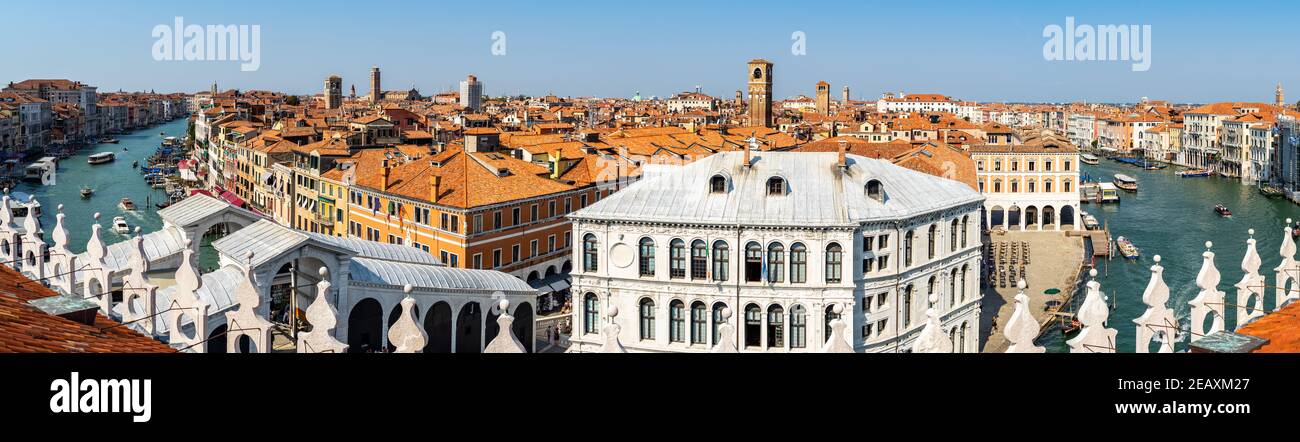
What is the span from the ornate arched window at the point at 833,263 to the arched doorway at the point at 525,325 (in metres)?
3.58

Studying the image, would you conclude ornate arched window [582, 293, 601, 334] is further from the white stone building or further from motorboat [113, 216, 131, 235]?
motorboat [113, 216, 131, 235]

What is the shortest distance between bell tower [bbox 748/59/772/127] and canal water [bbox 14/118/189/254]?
66.6 feet

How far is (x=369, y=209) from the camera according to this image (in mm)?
18047

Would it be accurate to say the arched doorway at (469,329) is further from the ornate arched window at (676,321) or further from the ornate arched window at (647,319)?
the ornate arched window at (676,321)

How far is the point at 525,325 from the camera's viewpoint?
41.5ft

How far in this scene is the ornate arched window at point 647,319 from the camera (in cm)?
1143

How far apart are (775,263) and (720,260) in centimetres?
56

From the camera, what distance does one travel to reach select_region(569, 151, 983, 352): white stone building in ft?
36.2

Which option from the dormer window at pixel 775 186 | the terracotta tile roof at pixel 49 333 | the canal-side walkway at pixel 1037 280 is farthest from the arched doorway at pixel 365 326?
the canal-side walkway at pixel 1037 280

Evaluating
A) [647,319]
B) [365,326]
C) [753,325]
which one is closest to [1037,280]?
[753,325]

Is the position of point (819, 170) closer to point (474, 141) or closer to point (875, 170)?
point (875, 170)

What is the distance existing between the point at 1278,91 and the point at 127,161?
6105cm

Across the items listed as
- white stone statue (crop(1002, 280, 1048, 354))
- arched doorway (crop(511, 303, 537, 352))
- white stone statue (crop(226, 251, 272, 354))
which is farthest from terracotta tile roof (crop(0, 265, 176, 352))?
arched doorway (crop(511, 303, 537, 352))
